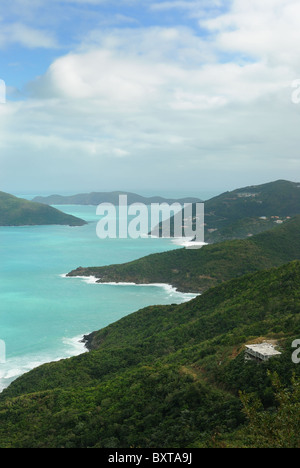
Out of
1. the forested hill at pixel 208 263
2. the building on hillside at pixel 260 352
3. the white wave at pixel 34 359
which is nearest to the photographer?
the building on hillside at pixel 260 352

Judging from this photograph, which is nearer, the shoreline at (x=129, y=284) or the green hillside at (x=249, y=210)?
the shoreline at (x=129, y=284)

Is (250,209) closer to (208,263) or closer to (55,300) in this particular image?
(208,263)

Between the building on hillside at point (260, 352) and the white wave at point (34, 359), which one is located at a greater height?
the building on hillside at point (260, 352)

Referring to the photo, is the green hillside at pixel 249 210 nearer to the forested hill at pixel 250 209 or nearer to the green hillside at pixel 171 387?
the forested hill at pixel 250 209

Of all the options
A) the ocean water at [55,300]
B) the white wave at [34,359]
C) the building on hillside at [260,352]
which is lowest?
the white wave at [34,359]

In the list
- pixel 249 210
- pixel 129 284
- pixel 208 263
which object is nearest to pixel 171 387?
pixel 208 263

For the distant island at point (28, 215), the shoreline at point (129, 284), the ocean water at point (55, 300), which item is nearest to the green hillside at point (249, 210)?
the ocean water at point (55, 300)

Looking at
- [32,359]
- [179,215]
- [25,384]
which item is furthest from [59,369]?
[179,215]

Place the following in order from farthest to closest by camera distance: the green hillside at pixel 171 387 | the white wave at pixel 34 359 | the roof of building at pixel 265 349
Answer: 1. the white wave at pixel 34 359
2. the roof of building at pixel 265 349
3. the green hillside at pixel 171 387
